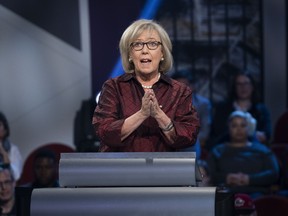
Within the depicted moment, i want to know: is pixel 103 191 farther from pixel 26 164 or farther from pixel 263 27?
pixel 263 27

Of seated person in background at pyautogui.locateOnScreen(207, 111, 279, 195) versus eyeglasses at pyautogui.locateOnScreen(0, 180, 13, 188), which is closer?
eyeglasses at pyautogui.locateOnScreen(0, 180, 13, 188)

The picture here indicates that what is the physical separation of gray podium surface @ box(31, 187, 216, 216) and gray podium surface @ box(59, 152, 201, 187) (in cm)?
4

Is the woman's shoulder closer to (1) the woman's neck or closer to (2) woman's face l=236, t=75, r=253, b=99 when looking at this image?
(2) woman's face l=236, t=75, r=253, b=99

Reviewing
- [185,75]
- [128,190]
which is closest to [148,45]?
[128,190]

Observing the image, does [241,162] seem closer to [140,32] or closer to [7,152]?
[7,152]

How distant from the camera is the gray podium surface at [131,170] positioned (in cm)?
273

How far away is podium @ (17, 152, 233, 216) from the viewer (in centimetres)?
266

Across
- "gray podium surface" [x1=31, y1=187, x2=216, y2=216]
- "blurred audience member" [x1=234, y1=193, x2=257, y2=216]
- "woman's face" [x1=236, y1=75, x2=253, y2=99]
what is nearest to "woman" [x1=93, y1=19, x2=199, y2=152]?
"gray podium surface" [x1=31, y1=187, x2=216, y2=216]

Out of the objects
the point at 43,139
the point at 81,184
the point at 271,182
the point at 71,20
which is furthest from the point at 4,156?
the point at 81,184

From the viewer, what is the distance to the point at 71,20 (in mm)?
8062

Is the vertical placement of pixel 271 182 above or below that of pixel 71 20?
below

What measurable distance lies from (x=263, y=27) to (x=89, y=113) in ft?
5.89

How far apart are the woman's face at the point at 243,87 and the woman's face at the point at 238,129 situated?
641 mm

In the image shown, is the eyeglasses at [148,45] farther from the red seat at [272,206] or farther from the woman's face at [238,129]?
the woman's face at [238,129]
